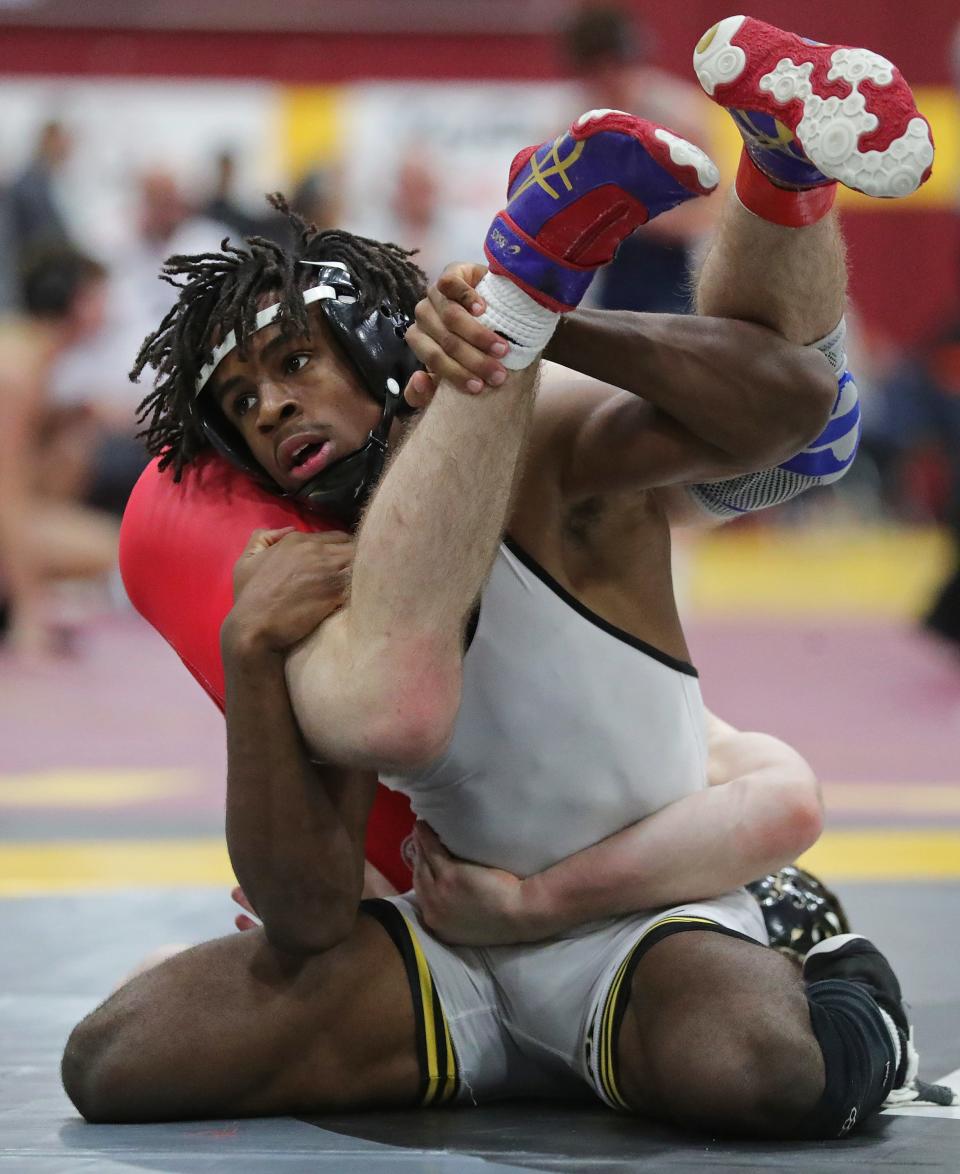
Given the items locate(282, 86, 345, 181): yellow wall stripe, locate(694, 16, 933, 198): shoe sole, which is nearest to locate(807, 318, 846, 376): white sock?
locate(694, 16, 933, 198): shoe sole

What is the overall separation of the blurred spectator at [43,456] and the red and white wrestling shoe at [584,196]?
5.44 meters

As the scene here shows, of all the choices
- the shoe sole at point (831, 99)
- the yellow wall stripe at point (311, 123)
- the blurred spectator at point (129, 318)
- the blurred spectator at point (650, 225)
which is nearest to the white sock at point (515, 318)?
the shoe sole at point (831, 99)

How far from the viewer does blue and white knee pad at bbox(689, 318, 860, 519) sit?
2.45 meters

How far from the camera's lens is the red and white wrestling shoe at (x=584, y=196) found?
196 centimetres

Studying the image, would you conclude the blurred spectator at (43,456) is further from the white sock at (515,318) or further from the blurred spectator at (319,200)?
the white sock at (515,318)

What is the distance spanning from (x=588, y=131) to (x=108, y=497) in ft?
23.7

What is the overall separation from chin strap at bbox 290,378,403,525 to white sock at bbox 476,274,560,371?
13.5 inches

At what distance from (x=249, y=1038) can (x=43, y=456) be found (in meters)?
5.73

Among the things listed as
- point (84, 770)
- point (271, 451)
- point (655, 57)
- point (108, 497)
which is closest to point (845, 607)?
point (108, 497)

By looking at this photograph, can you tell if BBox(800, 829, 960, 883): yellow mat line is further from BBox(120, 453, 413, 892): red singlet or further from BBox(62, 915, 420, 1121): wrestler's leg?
BBox(120, 453, 413, 892): red singlet

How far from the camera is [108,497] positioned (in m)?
8.94

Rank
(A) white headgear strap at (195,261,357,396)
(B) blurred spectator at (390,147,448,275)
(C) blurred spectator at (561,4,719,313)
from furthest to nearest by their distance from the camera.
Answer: (B) blurred spectator at (390,147,448,275) < (C) blurred spectator at (561,4,719,313) < (A) white headgear strap at (195,261,357,396)

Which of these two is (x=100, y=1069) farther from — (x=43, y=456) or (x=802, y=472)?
(x=43, y=456)

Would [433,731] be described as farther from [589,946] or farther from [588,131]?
[588,131]
